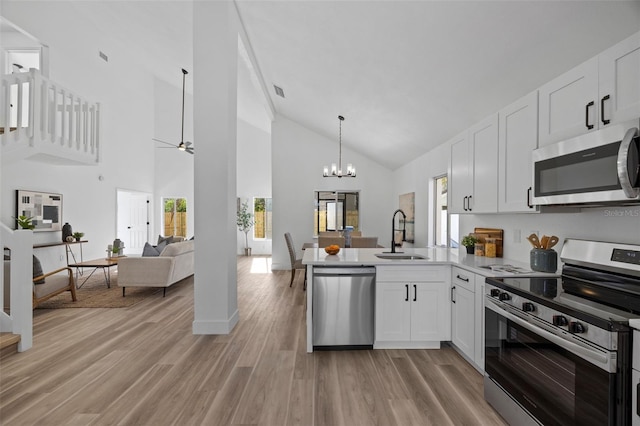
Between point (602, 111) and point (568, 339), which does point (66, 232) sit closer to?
point (568, 339)

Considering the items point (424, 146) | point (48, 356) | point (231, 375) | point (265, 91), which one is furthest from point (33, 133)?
point (424, 146)

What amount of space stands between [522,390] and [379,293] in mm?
1424

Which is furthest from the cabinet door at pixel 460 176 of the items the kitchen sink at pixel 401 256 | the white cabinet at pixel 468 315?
the white cabinet at pixel 468 315

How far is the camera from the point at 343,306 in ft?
10.2

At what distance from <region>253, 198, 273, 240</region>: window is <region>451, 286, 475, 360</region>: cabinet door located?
8.28 m

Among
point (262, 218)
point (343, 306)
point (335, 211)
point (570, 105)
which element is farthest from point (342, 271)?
point (262, 218)

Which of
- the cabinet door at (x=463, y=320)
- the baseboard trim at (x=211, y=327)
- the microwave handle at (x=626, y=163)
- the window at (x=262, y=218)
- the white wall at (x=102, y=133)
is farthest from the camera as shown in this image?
the window at (x=262, y=218)

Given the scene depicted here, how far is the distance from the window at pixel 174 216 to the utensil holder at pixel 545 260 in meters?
9.83

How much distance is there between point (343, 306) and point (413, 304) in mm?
661

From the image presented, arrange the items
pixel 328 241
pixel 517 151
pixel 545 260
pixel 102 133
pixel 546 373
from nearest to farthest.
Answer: pixel 546 373 < pixel 545 260 < pixel 517 151 < pixel 328 241 < pixel 102 133

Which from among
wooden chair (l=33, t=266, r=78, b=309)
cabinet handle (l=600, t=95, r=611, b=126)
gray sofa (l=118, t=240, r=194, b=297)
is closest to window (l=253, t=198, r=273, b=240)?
gray sofa (l=118, t=240, r=194, b=297)

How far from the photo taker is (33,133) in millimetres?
4633

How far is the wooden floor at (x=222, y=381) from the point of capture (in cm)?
212

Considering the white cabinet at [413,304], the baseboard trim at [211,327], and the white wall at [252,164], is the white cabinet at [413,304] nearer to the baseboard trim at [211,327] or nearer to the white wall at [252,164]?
the baseboard trim at [211,327]
